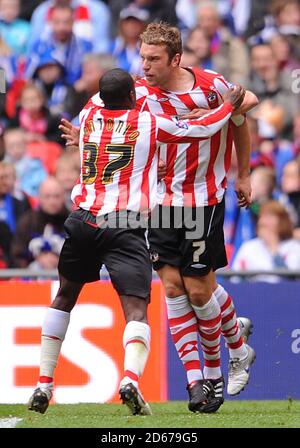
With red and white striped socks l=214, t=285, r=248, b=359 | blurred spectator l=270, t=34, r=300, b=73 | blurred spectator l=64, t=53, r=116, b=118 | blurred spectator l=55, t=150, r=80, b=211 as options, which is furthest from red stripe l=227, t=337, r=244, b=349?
blurred spectator l=270, t=34, r=300, b=73

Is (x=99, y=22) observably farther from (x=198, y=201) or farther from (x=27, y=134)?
(x=198, y=201)

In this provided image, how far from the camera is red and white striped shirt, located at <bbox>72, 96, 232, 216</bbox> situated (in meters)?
6.82

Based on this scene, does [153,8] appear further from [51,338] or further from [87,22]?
[51,338]

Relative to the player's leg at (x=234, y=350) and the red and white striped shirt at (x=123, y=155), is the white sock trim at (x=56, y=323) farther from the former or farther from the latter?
the player's leg at (x=234, y=350)

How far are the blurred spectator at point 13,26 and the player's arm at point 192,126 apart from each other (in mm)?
6734

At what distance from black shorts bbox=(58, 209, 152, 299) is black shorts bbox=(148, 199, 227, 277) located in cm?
73

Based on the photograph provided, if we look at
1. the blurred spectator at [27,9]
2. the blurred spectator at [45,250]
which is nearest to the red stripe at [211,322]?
the blurred spectator at [45,250]

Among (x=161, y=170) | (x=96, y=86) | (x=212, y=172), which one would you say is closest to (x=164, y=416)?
(x=161, y=170)

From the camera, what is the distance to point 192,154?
7715 mm

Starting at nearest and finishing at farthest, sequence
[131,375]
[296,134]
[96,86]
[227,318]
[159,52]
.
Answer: [131,375]
[159,52]
[227,318]
[296,134]
[96,86]

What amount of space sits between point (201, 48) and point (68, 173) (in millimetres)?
2247

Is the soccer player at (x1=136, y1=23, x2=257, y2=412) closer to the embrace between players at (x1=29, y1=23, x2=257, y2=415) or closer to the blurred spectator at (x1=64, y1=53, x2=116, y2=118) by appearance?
the embrace between players at (x1=29, y1=23, x2=257, y2=415)

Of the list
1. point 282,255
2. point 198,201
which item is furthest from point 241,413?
point 282,255

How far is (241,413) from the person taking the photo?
25.2 ft
